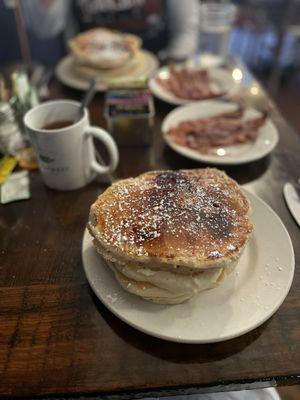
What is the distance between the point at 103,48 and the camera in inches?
62.7

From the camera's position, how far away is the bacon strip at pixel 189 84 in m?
1.43

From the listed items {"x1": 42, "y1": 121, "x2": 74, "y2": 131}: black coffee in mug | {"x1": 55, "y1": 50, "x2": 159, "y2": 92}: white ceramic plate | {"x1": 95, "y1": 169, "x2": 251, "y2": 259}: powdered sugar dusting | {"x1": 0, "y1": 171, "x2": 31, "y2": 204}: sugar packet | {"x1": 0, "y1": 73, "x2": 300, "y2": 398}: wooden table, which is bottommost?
{"x1": 0, "y1": 73, "x2": 300, "y2": 398}: wooden table

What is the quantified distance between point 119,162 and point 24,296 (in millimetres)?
537

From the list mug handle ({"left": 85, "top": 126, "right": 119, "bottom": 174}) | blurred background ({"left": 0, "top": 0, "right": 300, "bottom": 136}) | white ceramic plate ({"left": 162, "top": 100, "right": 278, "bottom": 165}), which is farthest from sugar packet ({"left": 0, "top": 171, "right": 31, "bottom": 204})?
blurred background ({"left": 0, "top": 0, "right": 300, "bottom": 136})

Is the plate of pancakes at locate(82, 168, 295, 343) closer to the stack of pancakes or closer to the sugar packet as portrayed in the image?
the sugar packet

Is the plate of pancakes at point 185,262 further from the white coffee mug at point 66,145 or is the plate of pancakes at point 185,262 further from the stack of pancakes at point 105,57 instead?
the stack of pancakes at point 105,57

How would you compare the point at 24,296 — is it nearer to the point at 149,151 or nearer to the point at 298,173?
the point at 149,151

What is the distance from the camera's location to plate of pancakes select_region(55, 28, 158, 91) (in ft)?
4.90

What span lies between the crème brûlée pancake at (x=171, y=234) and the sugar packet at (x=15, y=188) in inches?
14.0

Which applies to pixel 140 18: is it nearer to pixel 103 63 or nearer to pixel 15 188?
pixel 103 63

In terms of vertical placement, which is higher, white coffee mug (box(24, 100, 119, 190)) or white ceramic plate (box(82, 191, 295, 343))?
white coffee mug (box(24, 100, 119, 190))

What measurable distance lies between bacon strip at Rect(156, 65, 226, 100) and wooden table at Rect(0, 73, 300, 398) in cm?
74

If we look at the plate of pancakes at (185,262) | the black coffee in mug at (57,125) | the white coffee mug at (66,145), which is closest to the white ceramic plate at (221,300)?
the plate of pancakes at (185,262)

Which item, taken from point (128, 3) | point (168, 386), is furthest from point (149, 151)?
point (128, 3)
